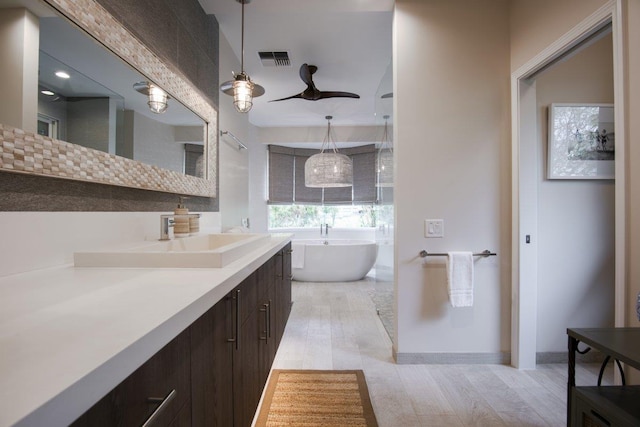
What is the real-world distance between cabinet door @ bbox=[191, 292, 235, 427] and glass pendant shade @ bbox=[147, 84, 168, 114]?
1.23m

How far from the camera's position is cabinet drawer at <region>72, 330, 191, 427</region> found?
0.46 meters

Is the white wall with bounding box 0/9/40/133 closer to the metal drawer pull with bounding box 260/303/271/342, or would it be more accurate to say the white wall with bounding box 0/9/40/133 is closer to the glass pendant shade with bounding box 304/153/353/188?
the metal drawer pull with bounding box 260/303/271/342

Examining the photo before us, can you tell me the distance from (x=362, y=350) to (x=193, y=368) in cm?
187

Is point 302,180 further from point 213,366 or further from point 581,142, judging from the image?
point 213,366

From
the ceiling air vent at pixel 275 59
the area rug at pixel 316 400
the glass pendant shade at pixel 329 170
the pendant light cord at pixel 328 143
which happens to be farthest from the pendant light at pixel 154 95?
the pendant light cord at pixel 328 143

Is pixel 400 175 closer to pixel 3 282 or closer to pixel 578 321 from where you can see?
pixel 578 321

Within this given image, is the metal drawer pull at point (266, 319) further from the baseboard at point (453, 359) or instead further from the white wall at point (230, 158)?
the white wall at point (230, 158)

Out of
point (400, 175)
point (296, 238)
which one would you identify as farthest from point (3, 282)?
point (296, 238)

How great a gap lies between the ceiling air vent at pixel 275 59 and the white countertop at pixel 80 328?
2.75m

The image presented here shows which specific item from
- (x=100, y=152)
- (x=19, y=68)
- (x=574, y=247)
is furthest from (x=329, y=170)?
(x=19, y=68)

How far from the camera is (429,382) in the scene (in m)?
1.92

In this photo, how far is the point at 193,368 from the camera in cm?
76

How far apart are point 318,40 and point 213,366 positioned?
Result: 9.58 ft

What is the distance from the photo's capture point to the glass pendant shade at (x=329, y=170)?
4.48m
